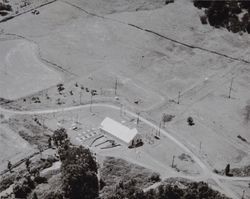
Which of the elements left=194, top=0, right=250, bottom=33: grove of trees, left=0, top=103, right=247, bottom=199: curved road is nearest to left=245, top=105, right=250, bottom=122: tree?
left=0, top=103, right=247, bottom=199: curved road

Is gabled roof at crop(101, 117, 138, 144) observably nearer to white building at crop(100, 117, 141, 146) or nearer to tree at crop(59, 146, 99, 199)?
white building at crop(100, 117, 141, 146)

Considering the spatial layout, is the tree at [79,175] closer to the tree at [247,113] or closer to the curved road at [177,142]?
the curved road at [177,142]

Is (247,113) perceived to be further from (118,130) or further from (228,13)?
(228,13)

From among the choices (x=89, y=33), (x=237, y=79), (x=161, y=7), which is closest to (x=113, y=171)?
(x=237, y=79)

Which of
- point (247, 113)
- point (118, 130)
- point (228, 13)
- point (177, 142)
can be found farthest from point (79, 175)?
point (228, 13)

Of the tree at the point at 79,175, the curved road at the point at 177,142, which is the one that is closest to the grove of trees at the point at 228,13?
the curved road at the point at 177,142

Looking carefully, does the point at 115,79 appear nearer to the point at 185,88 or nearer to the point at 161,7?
the point at 185,88
